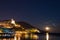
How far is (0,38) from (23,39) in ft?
35.2

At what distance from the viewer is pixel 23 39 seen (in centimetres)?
7006

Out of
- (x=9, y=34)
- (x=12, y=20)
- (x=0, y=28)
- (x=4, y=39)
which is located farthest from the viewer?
(x=12, y=20)

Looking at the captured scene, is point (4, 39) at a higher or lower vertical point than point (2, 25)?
lower

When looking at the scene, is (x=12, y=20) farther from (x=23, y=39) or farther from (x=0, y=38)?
(x=0, y=38)

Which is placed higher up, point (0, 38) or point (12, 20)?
point (12, 20)

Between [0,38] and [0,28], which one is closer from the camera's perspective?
[0,38]

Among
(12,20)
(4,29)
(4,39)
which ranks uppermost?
(12,20)

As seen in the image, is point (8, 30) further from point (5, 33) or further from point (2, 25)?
point (2, 25)

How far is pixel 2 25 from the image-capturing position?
7644 centimetres

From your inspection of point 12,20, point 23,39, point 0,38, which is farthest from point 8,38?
point 12,20

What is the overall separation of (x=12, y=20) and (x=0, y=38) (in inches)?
1209

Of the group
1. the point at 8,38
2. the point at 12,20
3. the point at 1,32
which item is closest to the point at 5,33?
the point at 1,32

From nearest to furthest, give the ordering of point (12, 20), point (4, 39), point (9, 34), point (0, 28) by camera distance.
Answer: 1. point (4, 39)
2. point (9, 34)
3. point (0, 28)
4. point (12, 20)

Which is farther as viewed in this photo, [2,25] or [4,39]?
[2,25]
